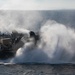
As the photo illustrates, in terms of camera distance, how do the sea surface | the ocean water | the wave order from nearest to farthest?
the sea surface < the ocean water < the wave

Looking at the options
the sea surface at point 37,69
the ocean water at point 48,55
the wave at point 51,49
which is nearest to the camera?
the sea surface at point 37,69

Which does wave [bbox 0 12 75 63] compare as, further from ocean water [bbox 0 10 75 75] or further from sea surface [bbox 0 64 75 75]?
sea surface [bbox 0 64 75 75]

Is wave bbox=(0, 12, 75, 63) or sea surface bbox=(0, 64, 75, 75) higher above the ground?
wave bbox=(0, 12, 75, 63)

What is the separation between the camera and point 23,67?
55594 mm

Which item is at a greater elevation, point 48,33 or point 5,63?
point 48,33

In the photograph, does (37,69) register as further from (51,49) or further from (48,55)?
(51,49)

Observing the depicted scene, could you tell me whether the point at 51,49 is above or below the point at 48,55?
above

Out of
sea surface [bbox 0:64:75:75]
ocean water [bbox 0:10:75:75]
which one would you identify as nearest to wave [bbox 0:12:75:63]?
ocean water [bbox 0:10:75:75]

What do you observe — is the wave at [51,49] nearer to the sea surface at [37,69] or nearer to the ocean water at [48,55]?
the ocean water at [48,55]

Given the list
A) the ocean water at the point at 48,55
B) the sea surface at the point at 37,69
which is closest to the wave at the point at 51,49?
the ocean water at the point at 48,55

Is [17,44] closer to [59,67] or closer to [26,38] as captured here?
[26,38]

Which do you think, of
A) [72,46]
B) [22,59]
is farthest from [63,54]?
[22,59]

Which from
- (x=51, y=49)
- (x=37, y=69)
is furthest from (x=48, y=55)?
(x=37, y=69)

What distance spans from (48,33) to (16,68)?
758 inches
